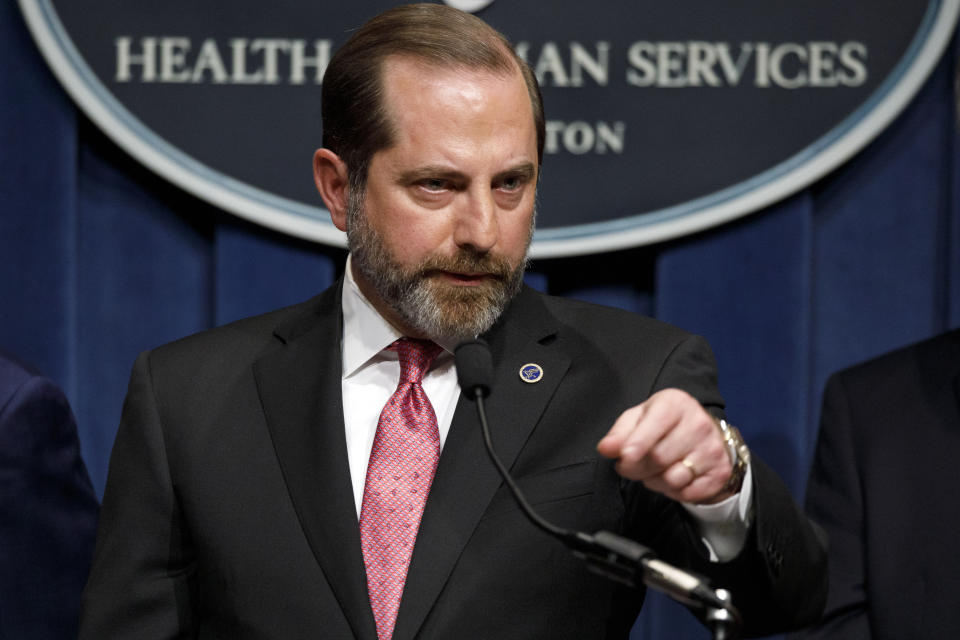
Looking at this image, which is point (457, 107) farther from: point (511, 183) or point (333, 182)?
point (333, 182)

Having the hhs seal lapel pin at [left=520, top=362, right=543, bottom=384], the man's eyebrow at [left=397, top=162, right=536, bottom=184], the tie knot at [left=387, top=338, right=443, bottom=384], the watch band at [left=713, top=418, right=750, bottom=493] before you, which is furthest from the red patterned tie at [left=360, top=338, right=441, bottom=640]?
the watch band at [left=713, top=418, right=750, bottom=493]

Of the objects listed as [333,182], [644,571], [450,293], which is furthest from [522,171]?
[644,571]

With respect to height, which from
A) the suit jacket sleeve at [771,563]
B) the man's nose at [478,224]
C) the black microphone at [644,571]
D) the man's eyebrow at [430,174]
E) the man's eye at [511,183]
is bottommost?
the suit jacket sleeve at [771,563]

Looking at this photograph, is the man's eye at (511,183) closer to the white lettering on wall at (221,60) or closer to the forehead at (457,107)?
the forehead at (457,107)

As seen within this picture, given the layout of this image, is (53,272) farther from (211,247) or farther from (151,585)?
(151,585)

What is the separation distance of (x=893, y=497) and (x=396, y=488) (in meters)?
0.80

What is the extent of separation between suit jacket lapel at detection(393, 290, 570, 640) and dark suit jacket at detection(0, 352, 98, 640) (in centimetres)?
65

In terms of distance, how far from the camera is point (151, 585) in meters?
1.42

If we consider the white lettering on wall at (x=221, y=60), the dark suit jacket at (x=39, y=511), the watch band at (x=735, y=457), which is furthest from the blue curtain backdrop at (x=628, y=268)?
the watch band at (x=735, y=457)

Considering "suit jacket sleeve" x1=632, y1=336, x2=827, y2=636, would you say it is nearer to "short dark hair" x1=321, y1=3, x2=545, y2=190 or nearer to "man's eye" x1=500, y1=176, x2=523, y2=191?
"man's eye" x1=500, y1=176, x2=523, y2=191

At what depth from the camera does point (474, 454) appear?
4.45ft

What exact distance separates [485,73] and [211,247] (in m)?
0.83

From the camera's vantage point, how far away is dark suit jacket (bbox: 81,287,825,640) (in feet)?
4.27

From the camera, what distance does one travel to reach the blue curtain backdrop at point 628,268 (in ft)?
6.51
